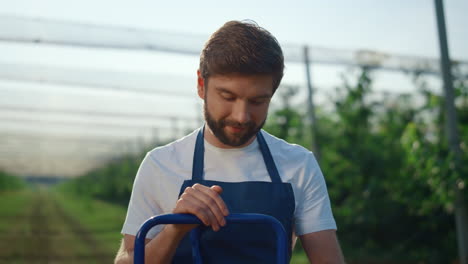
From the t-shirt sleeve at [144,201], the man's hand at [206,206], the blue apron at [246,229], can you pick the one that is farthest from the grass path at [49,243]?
the man's hand at [206,206]

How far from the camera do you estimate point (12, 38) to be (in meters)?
5.41

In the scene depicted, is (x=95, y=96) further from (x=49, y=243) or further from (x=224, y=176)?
(x=224, y=176)

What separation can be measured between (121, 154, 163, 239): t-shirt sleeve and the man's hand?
0.34 metres

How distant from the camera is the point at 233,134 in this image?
1819 mm

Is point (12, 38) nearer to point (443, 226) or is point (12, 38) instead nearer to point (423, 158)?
point (423, 158)

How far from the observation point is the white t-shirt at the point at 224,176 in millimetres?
1881

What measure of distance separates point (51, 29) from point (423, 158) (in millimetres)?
3864

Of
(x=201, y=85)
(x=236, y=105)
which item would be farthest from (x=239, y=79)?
(x=201, y=85)

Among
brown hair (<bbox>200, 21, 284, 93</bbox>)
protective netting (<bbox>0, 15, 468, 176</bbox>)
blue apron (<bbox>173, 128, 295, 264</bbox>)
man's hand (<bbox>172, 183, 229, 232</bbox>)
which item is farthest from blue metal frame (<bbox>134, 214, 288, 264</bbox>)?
protective netting (<bbox>0, 15, 468, 176</bbox>)

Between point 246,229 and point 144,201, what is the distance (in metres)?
0.33

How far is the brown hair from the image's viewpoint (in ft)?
5.79

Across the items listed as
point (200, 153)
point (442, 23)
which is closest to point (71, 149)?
point (442, 23)

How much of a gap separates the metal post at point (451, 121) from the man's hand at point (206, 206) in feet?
15.1

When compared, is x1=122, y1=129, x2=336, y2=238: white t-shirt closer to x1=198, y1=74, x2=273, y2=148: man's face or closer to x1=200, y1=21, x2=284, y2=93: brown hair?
x1=198, y1=74, x2=273, y2=148: man's face
